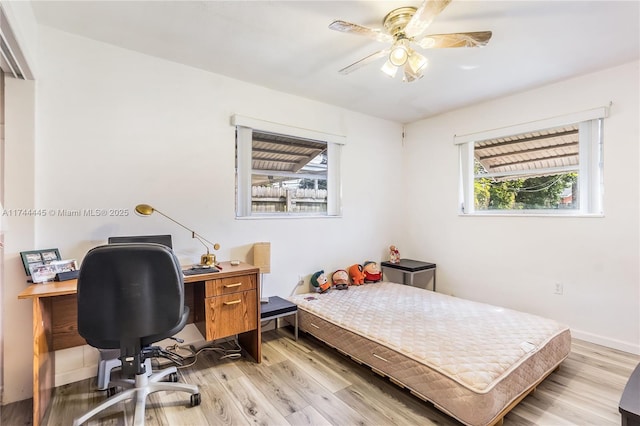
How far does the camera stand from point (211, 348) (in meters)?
2.63

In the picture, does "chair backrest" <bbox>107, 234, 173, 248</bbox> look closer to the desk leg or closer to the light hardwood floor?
the desk leg

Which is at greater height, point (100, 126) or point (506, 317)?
point (100, 126)

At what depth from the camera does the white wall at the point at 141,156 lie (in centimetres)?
208

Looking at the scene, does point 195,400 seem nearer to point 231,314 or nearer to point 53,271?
point 231,314

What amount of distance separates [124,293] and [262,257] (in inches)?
54.6

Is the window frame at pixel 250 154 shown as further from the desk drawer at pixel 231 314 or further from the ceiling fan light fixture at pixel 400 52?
the ceiling fan light fixture at pixel 400 52

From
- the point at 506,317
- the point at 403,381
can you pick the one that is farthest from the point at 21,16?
the point at 506,317

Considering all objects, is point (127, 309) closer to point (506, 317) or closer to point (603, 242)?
point (506, 317)

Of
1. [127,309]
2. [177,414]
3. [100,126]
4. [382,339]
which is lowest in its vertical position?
[177,414]

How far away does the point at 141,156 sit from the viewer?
242cm

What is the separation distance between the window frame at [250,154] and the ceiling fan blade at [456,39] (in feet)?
5.49

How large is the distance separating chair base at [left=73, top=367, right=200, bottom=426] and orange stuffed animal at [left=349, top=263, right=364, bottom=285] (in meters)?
2.10

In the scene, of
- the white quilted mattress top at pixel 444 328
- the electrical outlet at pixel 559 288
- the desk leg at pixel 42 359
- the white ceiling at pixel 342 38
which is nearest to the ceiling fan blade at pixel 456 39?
the white ceiling at pixel 342 38

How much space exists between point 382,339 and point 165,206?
200 centimetres
